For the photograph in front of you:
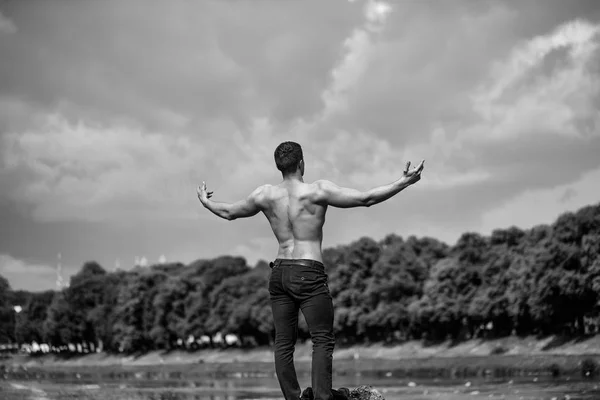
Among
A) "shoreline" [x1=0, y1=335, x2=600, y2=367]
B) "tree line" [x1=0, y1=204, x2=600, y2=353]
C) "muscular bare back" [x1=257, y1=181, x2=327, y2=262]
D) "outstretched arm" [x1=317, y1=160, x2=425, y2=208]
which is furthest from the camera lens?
"tree line" [x1=0, y1=204, x2=600, y2=353]

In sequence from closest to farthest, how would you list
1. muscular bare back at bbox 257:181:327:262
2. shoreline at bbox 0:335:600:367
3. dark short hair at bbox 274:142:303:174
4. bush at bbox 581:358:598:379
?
muscular bare back at bbox 257:181:327:262, dark short hair at bbox 274:142:303:174, bush at bbox 581:358:598:379, shoreline at bbox 0:335:600:367

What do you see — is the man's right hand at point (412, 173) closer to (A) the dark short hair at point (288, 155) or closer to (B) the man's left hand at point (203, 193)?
(A) the dark short hair at point (288, 155)

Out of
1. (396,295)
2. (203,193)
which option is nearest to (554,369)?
(203,193)

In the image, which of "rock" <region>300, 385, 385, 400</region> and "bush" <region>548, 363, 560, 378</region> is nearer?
"rock" <region>300, 385, 385, 400</region>

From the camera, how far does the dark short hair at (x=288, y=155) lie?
12977 millimetres

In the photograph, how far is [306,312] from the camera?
12.5m

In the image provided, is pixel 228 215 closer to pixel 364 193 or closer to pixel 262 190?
pixel 262 190

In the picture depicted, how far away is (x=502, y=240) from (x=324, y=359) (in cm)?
11723

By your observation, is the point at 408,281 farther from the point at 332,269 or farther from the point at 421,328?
the point at 332,269

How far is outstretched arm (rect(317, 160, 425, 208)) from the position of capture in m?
12.3

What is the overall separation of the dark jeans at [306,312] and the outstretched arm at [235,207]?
1.03 meters

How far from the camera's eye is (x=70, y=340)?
195 meters

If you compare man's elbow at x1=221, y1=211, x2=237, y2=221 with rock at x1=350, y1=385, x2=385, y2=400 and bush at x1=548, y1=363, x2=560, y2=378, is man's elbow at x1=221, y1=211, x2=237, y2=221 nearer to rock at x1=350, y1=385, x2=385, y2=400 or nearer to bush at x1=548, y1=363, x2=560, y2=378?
rock at x1=350, y1=385, x2=385, y2=400

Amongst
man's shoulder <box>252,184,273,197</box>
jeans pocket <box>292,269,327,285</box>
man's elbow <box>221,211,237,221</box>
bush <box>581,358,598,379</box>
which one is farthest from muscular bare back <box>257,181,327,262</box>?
bush <box>581,358,598,379</box>
